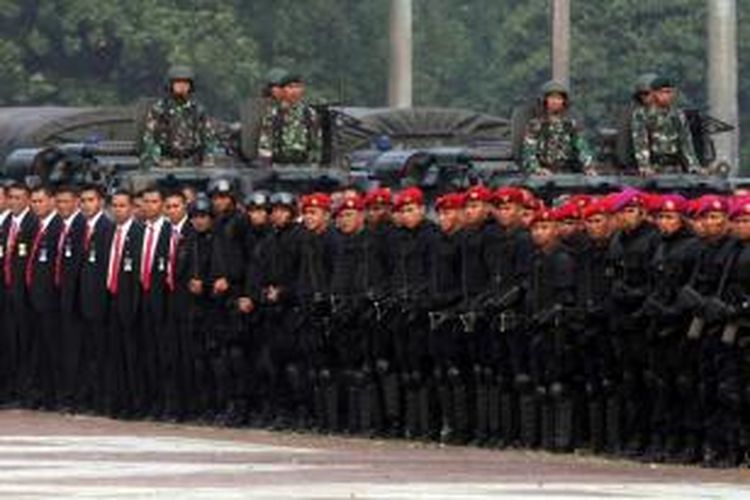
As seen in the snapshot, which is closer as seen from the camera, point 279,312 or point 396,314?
point 396,314

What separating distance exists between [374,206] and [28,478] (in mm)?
6457

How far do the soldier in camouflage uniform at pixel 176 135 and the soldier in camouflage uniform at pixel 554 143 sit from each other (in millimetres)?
2851

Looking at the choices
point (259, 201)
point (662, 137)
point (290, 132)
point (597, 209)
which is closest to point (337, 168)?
point (290, 132)

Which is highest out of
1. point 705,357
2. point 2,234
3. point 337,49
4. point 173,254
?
point 337,49

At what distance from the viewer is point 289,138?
109 feet

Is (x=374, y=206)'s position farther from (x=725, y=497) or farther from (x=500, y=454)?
(x=725, y=497)

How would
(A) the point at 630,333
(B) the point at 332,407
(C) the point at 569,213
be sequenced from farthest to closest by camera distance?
(B) the point at 332,407 < (C) the point at 569,213 < (A) the point at 630,333

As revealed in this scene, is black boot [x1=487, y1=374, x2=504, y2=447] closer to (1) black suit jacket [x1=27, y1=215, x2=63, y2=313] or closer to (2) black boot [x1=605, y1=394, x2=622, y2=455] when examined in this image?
(2) black boot [x1=605, y1=394, x2=622, y2=455]

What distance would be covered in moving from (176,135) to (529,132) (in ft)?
10.1

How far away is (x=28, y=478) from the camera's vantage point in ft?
73.8

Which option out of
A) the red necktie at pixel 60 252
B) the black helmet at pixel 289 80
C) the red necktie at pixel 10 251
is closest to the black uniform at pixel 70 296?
the red necktie at pixel 60 252

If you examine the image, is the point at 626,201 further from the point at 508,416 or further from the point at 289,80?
the point at 289,80

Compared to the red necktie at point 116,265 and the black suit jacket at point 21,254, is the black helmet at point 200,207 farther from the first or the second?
the black suit jacket at point 21,254

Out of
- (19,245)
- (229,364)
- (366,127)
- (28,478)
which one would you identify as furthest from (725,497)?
(366,127)
